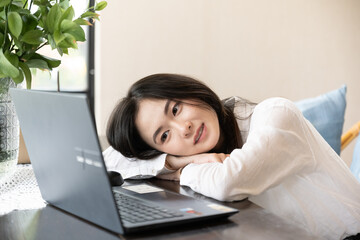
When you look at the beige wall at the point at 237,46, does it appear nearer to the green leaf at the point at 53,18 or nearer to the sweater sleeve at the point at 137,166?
the sweater sleeve at the point at 137,166

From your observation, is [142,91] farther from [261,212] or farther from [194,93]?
[261,212]

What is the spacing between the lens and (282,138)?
1059 mm

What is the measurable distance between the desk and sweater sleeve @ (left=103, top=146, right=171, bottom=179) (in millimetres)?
373

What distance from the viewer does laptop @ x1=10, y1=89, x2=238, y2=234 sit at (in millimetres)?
656

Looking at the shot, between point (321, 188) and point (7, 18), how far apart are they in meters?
0.79

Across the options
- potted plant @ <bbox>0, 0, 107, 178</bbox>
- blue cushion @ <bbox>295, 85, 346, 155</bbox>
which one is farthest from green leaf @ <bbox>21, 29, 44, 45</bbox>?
blue cushion @ <bbox>295, 85, 346, 155</bbox>

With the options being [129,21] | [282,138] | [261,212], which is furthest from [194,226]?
[129,21]

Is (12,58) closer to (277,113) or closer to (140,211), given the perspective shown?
(140,211)

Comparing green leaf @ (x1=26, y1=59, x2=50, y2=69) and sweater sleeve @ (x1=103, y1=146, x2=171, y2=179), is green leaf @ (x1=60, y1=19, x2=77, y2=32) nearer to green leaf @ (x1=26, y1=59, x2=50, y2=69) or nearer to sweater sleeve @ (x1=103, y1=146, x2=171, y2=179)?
green leaf @ (x1=26, y1=59, x2=50, y2=69)

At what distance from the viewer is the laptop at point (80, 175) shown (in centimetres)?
66

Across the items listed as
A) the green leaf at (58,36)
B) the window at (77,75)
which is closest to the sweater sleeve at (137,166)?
the green leaf at (58,36)

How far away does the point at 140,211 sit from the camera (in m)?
0.78

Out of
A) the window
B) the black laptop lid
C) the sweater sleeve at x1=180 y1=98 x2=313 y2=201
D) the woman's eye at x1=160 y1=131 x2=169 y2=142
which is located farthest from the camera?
the window

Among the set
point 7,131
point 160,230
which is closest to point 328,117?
point 7,131
